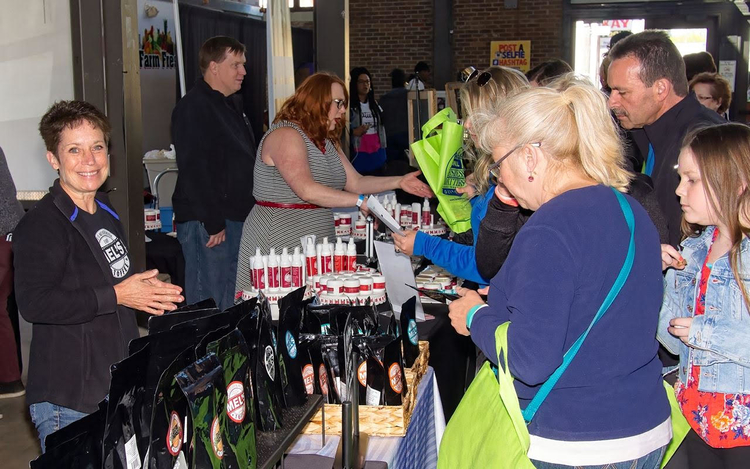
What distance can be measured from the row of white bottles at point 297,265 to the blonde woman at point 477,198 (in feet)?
1.69

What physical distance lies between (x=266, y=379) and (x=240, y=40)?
5.60 metres

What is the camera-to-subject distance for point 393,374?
2.06 meters

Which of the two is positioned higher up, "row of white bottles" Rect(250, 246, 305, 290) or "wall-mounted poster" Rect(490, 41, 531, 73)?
"wall-mounted poster" Rect(490, 41, 531, 73)

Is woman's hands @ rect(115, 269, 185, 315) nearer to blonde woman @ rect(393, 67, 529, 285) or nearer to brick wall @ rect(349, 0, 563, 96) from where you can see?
blonde woman @ rect(393, 67, 529, 285)

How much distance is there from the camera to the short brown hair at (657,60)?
288 cm

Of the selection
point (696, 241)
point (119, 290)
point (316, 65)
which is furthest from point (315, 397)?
point (316, 65)

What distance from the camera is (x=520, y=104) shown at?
1.56m

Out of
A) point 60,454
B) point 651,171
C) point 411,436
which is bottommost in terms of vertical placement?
point 411,436

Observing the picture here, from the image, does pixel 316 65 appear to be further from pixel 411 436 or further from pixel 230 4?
pixel 411 436

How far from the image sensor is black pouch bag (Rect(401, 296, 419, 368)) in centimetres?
228

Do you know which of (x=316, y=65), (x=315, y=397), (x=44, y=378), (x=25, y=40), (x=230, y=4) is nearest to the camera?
(x=315, y=397)

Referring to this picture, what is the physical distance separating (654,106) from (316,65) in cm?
Answer: 378

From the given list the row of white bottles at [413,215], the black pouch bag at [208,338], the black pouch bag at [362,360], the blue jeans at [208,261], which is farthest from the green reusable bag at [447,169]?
the black pouch bag at [208,338]

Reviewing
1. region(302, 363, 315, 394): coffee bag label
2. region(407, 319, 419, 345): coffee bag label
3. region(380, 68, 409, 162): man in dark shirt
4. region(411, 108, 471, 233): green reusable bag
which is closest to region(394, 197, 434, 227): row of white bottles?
region(411, 108, 471, 233): green reusable bag
